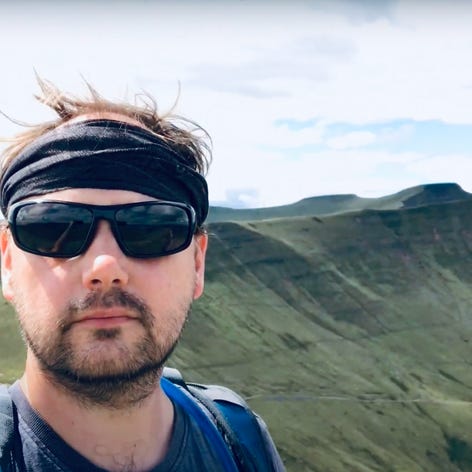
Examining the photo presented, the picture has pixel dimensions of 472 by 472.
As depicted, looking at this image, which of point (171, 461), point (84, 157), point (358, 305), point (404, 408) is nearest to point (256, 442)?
point (171, 461)

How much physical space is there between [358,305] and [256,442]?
185713 mm

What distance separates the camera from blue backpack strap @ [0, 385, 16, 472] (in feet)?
16.6

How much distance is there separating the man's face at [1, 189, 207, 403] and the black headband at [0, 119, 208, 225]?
0.11 metres

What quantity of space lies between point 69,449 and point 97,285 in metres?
1.30

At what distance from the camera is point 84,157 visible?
18.7 ft

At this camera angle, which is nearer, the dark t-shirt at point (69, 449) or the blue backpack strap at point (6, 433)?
the blue backpack strap at point (6, 433)

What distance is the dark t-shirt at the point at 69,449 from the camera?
5.33 m

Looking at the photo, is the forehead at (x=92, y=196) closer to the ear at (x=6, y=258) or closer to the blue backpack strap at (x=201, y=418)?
the ear at (x=6, y=258)

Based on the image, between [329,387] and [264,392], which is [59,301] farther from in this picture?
[329,387]

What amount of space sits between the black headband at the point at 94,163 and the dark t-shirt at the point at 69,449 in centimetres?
173

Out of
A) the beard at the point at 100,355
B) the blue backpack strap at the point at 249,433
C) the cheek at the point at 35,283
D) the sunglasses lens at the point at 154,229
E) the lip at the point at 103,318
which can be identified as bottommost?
the blue backpack strap at the point at 249,433

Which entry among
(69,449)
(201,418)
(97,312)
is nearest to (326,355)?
(201,418)

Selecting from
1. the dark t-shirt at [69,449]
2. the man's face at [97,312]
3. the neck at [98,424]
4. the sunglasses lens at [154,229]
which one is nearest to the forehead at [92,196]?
the man's face at [97,312]

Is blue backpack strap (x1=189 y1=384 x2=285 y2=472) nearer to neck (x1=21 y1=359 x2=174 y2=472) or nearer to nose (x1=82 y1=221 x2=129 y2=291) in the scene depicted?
neck (x1=21 y1=359 x2=174 y2=472)
